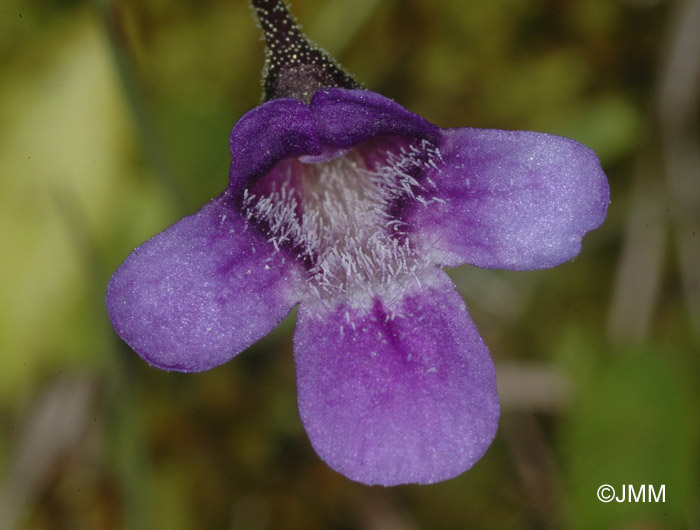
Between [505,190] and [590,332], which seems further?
[590,332]

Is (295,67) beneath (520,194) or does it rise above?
above

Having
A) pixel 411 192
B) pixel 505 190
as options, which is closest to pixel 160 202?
pixel 411 192

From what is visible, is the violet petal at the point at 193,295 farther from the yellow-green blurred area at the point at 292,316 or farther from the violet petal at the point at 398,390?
the yellow-green blurred area at the point at 292,316

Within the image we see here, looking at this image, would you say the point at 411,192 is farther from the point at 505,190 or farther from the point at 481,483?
the point at 481,483

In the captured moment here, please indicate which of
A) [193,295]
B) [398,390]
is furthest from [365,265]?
[193,295]
